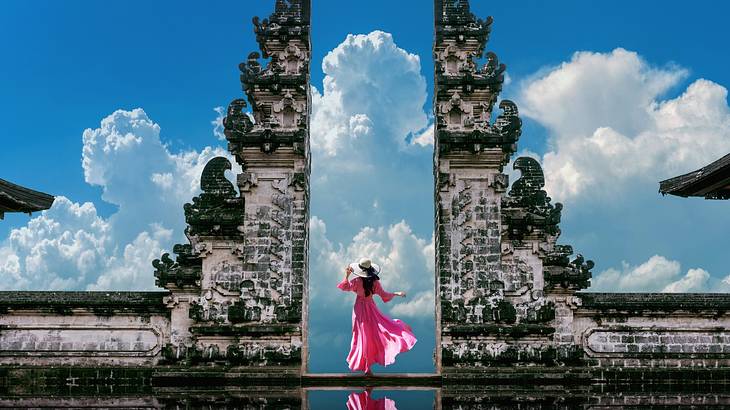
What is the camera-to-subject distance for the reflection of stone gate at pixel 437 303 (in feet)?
51.0

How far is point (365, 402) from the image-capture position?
12250mm

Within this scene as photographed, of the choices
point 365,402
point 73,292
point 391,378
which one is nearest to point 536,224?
point 391,378

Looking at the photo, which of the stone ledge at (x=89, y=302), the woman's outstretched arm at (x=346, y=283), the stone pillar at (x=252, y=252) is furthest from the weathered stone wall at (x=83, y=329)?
the woman's outstretched arm at (x=346, y=283)

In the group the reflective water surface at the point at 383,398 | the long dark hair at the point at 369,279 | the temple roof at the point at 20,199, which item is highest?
the temple roof at the point at 20,199

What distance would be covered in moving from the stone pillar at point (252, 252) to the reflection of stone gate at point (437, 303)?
0.09 feet

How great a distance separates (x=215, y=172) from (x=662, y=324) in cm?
944

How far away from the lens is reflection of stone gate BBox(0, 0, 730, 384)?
15.5 metres

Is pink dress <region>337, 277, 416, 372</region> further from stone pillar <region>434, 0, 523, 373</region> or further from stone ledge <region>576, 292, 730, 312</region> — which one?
stone ledge <region>576, 292, 730, 312</region>

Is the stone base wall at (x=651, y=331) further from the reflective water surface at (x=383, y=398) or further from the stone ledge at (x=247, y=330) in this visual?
the stone ledge at (x=247, y=330)

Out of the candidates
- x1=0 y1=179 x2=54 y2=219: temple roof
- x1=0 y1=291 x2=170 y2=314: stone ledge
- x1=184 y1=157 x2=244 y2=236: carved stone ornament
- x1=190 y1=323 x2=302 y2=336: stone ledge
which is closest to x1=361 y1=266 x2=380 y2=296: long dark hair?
x1=190 y1=323 x2=302 y2=336: stone ledge

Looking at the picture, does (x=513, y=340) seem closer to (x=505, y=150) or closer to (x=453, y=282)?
(x=453, y=282)

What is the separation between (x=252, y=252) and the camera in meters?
15.9

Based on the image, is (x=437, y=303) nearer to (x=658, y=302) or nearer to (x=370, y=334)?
(x=370, y=334)

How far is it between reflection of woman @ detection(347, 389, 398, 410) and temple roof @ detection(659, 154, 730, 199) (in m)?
6.28
